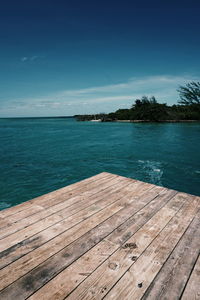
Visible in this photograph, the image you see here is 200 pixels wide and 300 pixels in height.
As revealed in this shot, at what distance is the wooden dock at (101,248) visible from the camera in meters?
1.48

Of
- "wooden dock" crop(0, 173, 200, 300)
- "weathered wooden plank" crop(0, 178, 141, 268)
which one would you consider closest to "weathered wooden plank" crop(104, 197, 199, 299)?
"wooden dock" crop(0, 173, 200, 300)

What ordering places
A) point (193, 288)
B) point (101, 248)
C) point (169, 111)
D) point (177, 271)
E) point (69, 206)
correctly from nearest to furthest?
point (193, 288), point (177, 271), point (101, 248), point (69, 206), point (169, 111)

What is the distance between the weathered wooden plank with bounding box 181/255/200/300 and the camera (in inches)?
56.3

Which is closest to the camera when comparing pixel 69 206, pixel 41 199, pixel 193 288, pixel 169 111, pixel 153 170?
pixel 193 288

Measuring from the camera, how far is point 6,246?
6.37 ft

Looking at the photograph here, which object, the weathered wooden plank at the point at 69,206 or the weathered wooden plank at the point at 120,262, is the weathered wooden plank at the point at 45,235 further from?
the weathered wooden plank at the point at 120,262

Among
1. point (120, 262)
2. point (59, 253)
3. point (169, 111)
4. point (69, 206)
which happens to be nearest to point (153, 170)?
point (69, 206)

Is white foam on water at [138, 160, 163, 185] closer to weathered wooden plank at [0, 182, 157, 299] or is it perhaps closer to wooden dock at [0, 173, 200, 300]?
wooden dock at [0, 173, 200, 300]

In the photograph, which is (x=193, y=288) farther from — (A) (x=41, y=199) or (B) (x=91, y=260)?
(A) (x=41, y=199)

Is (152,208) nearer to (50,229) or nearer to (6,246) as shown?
(50,229)

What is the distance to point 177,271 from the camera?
1.65 m

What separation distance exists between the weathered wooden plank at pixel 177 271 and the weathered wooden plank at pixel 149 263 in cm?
5

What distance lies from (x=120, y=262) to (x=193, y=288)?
0.67 m

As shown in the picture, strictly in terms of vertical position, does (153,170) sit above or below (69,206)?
below
